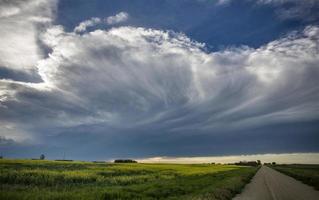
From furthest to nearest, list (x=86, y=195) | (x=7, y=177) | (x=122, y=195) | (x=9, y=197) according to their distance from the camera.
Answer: (x=7, y=177) < (x=122, y=195) < (x=86, y=195) < (x=9, y=197)

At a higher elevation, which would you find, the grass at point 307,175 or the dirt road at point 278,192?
the grass at point 307,175

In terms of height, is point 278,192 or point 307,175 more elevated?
point 307,175

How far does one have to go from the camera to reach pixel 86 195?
1962cm

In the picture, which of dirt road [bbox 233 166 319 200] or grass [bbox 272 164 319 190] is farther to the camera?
grass [bbox 272 164 319 190]

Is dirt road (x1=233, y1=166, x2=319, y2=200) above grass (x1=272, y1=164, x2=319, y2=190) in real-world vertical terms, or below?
below

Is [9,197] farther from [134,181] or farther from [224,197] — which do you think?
[134,181]

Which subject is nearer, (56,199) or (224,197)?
(56,199)

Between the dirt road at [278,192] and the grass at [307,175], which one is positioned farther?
the grass at [307,175]

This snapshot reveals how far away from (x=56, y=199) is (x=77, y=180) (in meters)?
17.9

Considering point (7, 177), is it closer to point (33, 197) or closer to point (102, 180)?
point (102, 180)

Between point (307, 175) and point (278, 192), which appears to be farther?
point (307, 175)

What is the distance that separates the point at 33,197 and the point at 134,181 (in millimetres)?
19794

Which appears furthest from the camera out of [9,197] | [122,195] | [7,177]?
[7,177]

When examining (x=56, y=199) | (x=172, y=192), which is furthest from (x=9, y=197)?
(x=172, y=192)
